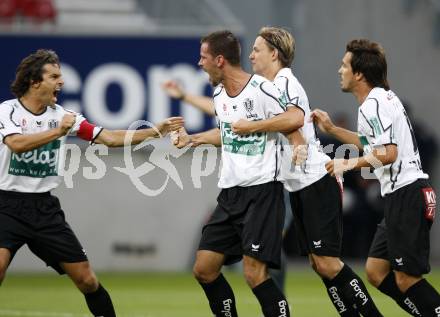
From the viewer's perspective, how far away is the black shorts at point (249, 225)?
816 centimetres

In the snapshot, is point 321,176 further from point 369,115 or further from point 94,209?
point 94,209

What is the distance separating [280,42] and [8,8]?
9.45 metres

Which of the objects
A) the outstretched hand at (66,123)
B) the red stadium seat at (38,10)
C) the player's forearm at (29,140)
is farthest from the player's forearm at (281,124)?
the red stadium seat at (38,10)

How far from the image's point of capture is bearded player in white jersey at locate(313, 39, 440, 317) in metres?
7.94

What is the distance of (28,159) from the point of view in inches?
338

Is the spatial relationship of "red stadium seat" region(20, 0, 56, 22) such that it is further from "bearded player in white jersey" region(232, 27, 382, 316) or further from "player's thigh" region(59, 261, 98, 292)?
"player's thigh" region(59, 261, 98, 292)

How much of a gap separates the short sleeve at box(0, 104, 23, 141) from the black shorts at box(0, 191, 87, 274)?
1.61 ft

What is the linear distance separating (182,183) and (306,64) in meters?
4.03

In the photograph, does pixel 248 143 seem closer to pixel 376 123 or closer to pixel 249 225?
pixel 249 225

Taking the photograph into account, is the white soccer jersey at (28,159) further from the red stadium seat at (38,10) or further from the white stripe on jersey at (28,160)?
the red stadium seat at (38,10)

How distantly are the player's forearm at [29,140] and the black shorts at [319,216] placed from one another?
→ 2.02 metres

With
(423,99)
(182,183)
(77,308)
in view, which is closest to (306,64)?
(423,99)

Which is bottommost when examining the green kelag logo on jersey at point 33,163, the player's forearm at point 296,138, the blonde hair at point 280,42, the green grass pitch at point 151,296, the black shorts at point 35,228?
the green grass pitch at point 151,296

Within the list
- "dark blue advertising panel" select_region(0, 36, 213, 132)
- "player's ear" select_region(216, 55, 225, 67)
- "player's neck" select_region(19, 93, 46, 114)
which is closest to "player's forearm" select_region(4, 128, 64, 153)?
"player's neck" select_region(19, 93, 46, 114)
